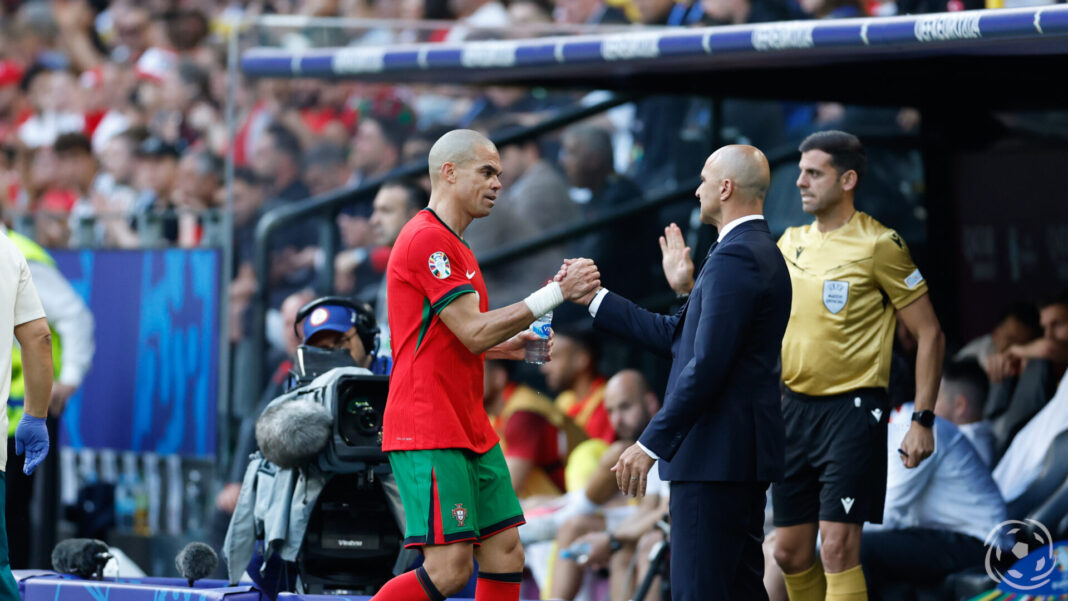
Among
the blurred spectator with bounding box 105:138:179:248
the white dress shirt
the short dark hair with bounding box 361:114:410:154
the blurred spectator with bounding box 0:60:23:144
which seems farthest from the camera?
the blurred spectator with bounding box 0:60:23:144

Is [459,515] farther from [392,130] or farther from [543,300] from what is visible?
[392,130]

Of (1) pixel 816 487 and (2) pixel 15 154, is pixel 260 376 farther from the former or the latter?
(2) pixel 15 154

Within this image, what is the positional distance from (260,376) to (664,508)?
284 centimetres

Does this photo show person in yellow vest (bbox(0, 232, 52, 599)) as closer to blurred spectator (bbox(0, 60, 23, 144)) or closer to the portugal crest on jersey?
the portugal crest on jersey

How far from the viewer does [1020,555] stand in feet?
20.6

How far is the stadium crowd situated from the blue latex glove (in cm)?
236

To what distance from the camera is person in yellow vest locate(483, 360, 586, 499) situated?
811 centimetres

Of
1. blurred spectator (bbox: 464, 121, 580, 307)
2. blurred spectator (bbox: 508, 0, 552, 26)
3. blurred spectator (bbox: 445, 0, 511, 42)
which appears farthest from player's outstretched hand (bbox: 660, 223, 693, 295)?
blurred spectator (bbox: 445, 0, 511, 42)

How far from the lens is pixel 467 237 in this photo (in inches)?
359

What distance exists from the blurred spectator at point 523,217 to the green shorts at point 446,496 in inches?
154

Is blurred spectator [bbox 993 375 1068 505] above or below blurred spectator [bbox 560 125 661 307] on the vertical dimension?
below

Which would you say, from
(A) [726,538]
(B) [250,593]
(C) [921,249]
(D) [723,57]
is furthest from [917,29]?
(B) [250,593]

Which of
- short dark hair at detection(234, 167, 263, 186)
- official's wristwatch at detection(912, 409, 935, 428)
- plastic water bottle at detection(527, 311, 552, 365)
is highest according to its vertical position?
short dark hair at detection(234, 167, 263, 186)

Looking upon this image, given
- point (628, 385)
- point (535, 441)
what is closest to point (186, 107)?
point (535, 441)
